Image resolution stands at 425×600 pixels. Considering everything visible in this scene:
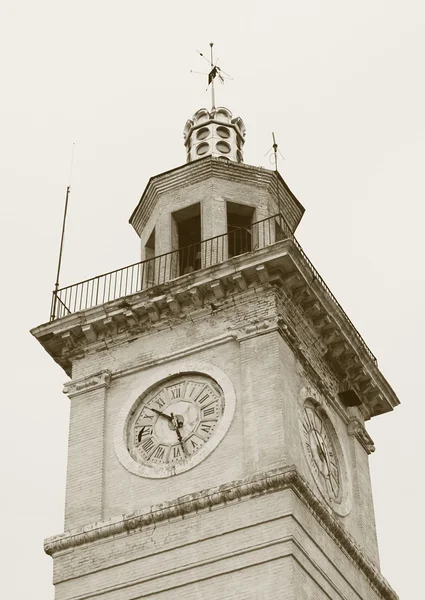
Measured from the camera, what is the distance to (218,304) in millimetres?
39219

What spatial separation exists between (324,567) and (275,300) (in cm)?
640

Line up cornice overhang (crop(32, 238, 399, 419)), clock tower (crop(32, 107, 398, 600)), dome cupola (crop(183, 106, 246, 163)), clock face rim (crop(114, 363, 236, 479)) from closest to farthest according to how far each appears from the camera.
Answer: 1. clock tower (crop(32, 107, 398, 600))
2. clock face rim (crop(114, 363, 236, 479))
3. cornice overhang (crop(32, 238, 399, 419))
4. dome cupola (crop(183, 106, 246, 163))

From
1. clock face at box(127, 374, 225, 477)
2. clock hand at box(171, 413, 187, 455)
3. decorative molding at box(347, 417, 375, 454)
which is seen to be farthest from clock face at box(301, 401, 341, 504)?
clock hand at box(171, 413, 187, 455)

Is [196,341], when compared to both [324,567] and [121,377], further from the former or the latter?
[324,567]

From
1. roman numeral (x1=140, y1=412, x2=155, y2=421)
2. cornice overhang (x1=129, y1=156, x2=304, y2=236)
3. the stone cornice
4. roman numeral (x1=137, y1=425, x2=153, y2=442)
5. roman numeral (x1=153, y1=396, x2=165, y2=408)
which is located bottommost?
the stone cornice

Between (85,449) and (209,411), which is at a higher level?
(209,411)

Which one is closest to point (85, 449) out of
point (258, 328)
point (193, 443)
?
point (193, 443)

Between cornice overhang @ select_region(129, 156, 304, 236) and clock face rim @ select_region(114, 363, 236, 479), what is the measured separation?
20.9 ft

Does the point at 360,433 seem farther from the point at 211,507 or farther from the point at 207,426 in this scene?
the point at 211,507

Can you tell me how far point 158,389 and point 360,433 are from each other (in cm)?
561

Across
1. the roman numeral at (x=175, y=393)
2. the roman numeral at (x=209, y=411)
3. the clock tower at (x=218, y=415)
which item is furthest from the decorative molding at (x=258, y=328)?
the roman numeral at (x=175, y=393)

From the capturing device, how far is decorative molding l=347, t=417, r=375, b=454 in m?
41.0

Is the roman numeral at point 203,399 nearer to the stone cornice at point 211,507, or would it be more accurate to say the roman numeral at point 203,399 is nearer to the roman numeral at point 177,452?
the roman numeral at point 177,452

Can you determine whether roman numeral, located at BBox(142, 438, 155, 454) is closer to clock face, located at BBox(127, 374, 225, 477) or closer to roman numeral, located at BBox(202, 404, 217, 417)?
clock face, located at BBox(127, 374, 225, 477)
